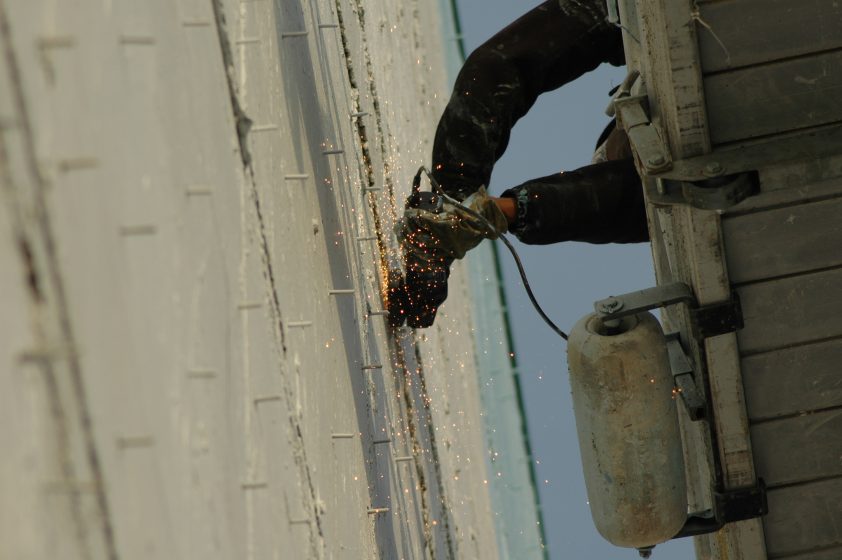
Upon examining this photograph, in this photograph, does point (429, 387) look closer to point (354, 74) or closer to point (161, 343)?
point (354, 74)

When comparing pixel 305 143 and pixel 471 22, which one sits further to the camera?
pixel 471 22

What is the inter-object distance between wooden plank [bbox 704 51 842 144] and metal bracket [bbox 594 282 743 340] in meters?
0.39

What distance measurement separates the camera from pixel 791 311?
313cm

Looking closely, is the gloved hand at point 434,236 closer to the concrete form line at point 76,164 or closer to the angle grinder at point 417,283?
the angle grinder at point 417,283

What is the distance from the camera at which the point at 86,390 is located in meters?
1.09

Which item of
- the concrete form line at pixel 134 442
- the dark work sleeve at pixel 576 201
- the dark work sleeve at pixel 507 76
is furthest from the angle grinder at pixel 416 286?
the concrete form line at pixel 134 442

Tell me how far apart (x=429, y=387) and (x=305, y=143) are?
7.14ft

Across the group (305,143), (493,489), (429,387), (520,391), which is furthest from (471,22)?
(305,143)

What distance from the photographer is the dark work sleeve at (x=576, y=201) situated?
416cm

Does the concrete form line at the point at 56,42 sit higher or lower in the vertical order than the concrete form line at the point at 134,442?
higher

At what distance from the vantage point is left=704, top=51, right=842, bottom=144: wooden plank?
2969 mm

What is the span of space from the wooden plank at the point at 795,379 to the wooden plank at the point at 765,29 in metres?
0.70

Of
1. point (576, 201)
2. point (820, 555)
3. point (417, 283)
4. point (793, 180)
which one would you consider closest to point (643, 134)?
point (793, 180)

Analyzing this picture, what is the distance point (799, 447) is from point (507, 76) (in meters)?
1.78
